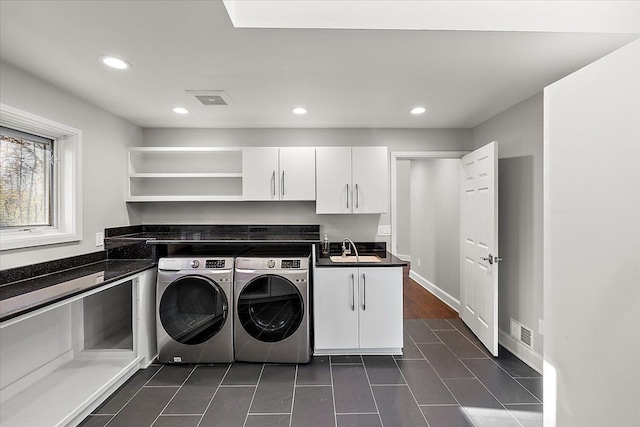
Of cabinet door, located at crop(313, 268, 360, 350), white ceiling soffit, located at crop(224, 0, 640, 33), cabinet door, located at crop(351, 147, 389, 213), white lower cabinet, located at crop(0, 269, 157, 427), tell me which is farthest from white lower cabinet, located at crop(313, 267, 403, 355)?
white ceiling soffit, located at crop(224, 0, 640, 33)

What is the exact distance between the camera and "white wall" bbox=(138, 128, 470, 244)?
351 cm

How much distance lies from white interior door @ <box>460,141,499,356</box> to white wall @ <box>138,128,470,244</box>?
2.88ft

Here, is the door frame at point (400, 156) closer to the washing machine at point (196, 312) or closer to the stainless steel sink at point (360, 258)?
the stainless steel sink at point (360, 258)

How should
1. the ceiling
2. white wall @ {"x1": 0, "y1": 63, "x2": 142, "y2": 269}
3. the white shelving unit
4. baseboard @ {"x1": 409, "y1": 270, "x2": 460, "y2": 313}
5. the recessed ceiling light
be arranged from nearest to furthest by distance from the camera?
the ceiling, the recessed ceiling light, white wall @ {"x1": 0, "y1": 63, "x2": 142, "y2": 269}, the white shelving unit, baseboard @ {"x1": 409, "y1": 270, "x2": 460, "y2": 313}

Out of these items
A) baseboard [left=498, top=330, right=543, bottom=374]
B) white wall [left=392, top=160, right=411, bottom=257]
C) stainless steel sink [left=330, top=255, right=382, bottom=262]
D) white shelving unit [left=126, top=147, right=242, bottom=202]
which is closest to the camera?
baseboard [left=498, top=330, right=543, bottom=374]

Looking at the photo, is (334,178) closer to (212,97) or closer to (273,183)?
(273,183)

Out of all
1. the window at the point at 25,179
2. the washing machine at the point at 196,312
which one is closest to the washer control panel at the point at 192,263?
the washing machine at the point at 196,312

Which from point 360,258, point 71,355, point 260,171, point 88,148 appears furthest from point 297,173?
point 71,355

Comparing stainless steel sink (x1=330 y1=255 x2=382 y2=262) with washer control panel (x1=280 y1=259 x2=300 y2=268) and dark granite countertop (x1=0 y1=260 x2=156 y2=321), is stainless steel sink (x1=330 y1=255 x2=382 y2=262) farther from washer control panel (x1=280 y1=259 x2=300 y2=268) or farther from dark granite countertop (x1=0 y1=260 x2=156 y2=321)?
dark granite countertop (x1=0 y1=260 x2=156 y2=321)

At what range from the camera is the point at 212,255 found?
279 cm

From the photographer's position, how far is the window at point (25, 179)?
2098 mm

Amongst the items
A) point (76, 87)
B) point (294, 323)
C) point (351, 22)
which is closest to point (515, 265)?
point (294, 323)

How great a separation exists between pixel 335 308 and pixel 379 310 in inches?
15.6

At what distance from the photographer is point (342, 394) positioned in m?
2.20
